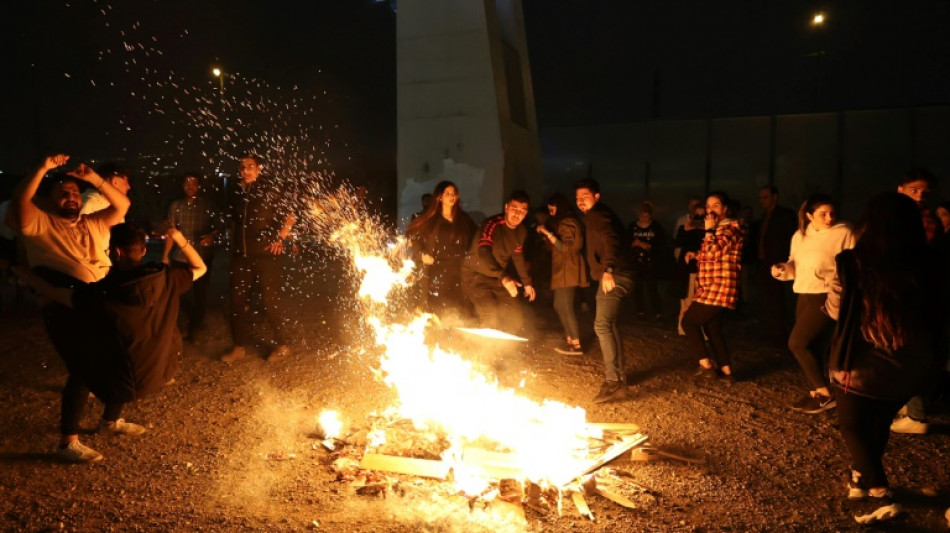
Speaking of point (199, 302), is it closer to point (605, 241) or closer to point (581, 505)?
point (605, 241)

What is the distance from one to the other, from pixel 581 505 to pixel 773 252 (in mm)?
5631

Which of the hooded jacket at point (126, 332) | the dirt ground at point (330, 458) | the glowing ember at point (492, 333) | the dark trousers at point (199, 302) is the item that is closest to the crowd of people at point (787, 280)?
the glowing ember at point (492, 333)

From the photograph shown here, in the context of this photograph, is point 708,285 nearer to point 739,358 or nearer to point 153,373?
point 739,358

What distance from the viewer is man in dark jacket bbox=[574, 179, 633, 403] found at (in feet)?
20.0

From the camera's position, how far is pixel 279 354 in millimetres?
7324

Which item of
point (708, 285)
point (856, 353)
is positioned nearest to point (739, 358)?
point (708, 285)

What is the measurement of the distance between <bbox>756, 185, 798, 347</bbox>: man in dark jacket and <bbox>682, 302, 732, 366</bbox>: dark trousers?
84.6 inches

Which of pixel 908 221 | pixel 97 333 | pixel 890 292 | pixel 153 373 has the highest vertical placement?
pixel 908 221

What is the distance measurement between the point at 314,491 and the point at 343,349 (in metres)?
3.83

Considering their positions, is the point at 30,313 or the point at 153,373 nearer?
the point at 153,373

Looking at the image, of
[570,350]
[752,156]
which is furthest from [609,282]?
[752,156]

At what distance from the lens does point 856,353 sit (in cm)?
394

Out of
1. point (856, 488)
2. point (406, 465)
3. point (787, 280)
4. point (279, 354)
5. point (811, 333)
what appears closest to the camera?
point (856, 488)

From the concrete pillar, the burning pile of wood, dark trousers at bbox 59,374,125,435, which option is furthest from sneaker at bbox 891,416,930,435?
the concrete pillar
